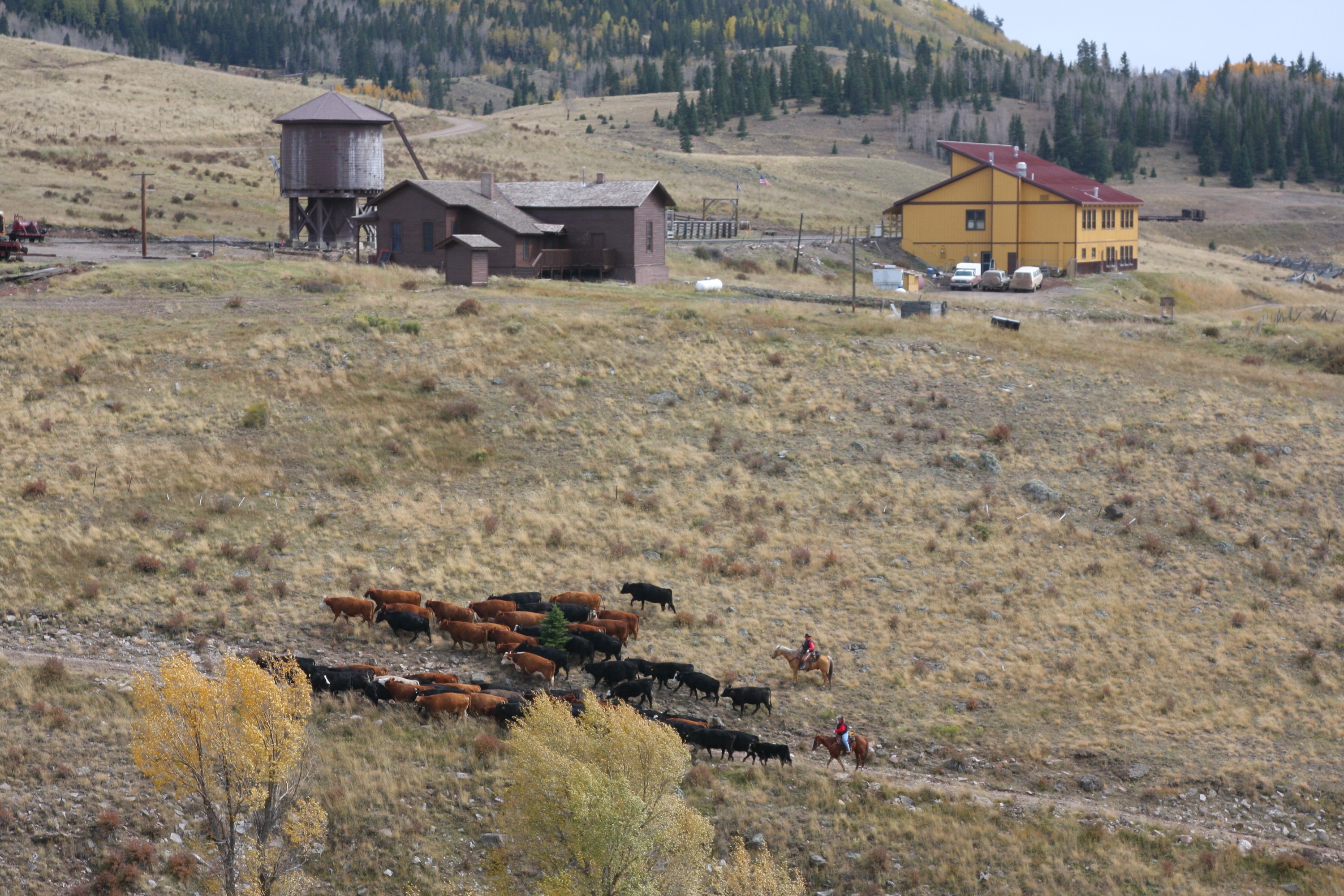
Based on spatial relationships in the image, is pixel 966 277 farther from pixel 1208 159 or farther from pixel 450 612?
pixel 1208 159

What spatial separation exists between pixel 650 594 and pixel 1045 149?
5591 inches

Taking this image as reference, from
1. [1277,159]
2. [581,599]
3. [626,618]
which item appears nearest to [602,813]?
[626,618]

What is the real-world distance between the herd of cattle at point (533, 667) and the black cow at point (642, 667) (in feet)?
0.06

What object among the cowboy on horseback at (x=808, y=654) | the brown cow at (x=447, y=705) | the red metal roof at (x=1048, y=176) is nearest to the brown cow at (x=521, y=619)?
the brown cow at (x=447, y=705)

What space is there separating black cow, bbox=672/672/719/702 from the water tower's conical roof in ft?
145

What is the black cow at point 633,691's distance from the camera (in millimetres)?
22469

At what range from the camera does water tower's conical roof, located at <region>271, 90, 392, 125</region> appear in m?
60.0

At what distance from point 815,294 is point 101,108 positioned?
69.0 m

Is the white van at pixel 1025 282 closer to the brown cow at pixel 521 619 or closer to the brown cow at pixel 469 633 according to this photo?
the brown cow at pixel 521 619

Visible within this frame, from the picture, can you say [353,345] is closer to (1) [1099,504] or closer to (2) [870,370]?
(2) [870,370]

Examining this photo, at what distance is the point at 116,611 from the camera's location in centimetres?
2461

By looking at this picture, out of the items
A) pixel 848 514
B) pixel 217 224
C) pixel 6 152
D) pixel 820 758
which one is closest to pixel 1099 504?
pixel 848 514

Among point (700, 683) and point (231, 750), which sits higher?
point (231, 750)

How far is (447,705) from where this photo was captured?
835 inches
